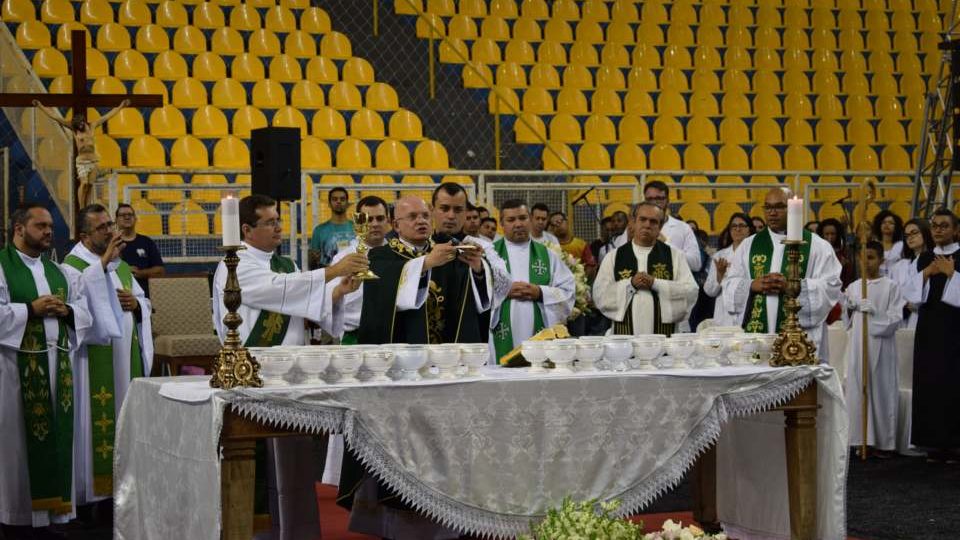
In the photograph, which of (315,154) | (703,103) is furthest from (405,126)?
(703,103)


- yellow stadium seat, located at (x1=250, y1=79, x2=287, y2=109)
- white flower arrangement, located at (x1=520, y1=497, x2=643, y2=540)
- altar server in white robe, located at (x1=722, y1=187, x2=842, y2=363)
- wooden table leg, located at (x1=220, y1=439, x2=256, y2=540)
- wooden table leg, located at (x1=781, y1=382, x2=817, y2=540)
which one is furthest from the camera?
yellow stadium seat, located at (x1=250, y1=79, x2=287, y2=109)

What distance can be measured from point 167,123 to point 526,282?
22.5ft

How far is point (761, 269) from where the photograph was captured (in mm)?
8992

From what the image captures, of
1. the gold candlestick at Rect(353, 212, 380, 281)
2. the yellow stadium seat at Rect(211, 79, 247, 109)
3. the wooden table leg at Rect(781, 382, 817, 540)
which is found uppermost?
the yellow stadium seat at Rect(211, 79, 247, 109)

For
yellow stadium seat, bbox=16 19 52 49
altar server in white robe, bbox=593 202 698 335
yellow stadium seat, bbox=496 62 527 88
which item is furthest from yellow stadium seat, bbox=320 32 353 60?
altar server in white robe, bbox=593 202 698 335

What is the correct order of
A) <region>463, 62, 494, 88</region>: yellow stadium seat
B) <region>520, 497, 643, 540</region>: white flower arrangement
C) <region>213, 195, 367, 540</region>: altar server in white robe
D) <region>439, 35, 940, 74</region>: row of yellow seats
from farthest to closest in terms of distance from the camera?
<region>439, 35, 940, 74</region>: row of yellow seats
<region>463, 62, 494, 88</region>: yellow stadium seat
<region>213, 195, 367, 540</region>: altar server in white robe
<region>520, 497, 643, 540</region>: white flower arrangement

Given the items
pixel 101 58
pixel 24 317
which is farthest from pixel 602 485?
pixel 101 58

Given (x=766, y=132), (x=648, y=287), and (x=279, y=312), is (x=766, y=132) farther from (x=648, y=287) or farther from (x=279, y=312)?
(x=279, y=312)

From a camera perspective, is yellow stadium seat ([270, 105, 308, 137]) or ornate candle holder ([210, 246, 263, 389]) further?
yellow stadium seat ([270, 105, 308, 137])

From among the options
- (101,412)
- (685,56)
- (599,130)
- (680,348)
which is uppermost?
(685,56)

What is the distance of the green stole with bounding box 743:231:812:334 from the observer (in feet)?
29.0

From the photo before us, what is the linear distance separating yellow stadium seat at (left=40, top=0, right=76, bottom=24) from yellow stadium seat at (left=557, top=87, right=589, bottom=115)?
5.78 meters

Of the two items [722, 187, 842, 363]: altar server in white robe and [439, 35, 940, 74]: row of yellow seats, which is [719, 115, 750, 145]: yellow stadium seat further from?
[722, 187, 842, 363]: altar server in white robe

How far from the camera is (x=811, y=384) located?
592 centimetres
